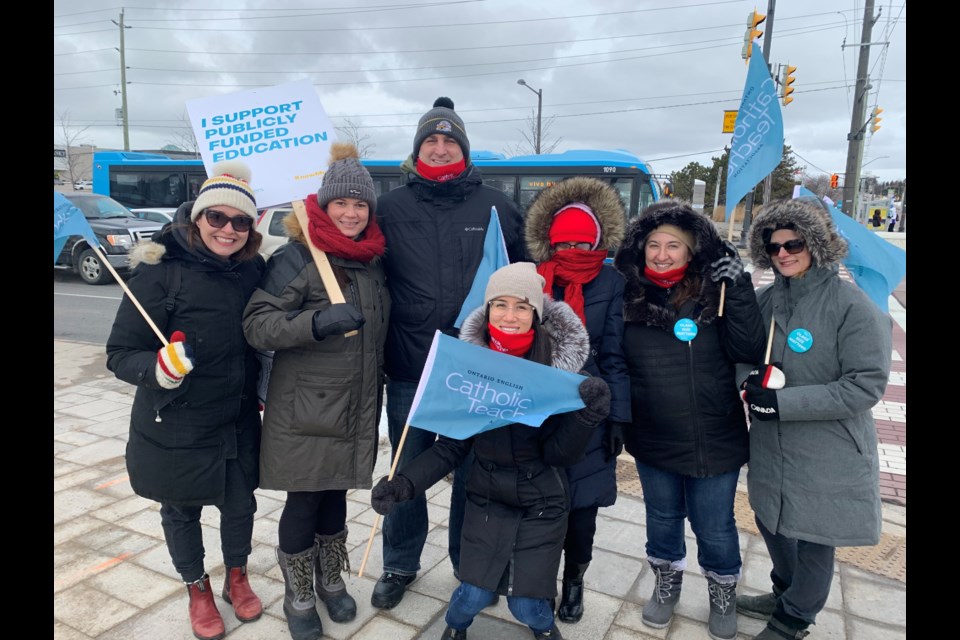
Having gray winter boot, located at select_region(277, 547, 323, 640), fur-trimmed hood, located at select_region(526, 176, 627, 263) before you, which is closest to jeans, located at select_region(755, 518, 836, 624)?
fur-trimmed hood, located at select_region(526, 176, 627, 263)

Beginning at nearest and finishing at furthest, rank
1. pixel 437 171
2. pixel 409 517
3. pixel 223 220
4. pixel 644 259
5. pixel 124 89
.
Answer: pixel 223 220
pixel 644 259
pixel 437 171
pixel 409 517
pixel 124 89

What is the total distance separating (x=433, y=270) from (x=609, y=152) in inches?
482

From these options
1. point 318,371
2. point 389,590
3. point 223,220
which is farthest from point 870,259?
point 223,220

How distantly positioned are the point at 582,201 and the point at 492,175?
1162 centimetres

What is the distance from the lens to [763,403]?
8.48 ft

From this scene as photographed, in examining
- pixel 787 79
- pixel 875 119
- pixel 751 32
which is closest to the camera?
pixel 751 32

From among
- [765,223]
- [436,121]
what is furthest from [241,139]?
[765,223]

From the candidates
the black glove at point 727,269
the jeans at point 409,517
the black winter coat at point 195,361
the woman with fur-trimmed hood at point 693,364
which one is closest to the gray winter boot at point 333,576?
the jeans at point 409,517

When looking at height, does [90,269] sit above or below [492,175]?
below

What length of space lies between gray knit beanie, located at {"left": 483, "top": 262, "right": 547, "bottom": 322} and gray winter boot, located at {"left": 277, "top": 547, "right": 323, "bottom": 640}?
1.54 metres

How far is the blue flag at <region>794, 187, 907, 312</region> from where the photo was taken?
2.82 metres

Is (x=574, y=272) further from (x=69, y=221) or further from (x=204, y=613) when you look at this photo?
(x=69, y=221)

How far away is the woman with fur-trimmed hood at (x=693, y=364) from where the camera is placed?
2.76m
